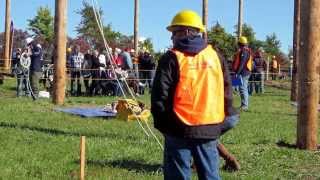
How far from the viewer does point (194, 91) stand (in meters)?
5.72

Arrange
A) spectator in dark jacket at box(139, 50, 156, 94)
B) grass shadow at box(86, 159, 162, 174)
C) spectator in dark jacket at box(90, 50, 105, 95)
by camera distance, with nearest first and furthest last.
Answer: grass shadow at box(86, 159, 162, 174) → spectator in dark jacket at box(90, 50, 105, 95) → spectator in dark jacket at box(139, 50, 156, 94)

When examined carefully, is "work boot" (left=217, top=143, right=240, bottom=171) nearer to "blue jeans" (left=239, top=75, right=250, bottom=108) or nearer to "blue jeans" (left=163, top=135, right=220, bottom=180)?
"blue jeans" (left=163, top=135, right=220, bottom=180)

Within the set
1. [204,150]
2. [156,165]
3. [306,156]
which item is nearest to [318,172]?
[306,156]

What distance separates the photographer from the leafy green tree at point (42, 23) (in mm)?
62875

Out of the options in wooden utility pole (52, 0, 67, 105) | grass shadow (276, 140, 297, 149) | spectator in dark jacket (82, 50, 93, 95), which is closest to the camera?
grass shadow (276, 140, 297, 149)

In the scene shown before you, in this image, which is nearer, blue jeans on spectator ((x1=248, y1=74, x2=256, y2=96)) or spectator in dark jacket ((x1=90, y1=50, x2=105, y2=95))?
spectator in dark jacket ((x1=90, y1=50, x2=105, y2=95))

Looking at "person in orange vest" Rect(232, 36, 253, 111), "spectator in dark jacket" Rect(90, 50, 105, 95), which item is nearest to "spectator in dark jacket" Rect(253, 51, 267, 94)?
"spectator in dark jacket" Rect(90, 50, 105, 95)

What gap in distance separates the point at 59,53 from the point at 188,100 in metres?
12.2

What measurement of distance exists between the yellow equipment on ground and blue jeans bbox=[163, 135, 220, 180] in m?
8.26

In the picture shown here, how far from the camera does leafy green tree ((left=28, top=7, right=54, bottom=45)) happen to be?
6288 cm

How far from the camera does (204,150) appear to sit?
5812mm

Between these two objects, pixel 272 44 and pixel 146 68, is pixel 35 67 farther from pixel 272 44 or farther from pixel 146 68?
pixel 272 44

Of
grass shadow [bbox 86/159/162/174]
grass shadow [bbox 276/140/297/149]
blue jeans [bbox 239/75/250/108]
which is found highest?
blue jeans [bbox 239/75/250/108]

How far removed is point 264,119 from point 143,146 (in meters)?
5.76
